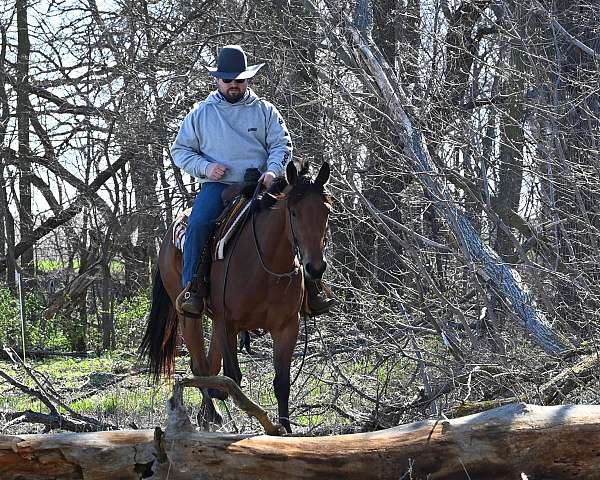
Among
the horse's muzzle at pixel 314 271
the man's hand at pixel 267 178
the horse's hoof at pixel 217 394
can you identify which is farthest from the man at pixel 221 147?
the horse's muzzle at pixel 314 271

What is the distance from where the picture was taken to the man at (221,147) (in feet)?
25.7

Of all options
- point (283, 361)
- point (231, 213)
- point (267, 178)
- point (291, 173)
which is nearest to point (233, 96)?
point (267, 178)

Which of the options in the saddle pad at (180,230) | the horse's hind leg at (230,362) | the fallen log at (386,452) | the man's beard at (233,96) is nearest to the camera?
the fallen log at (386,452)

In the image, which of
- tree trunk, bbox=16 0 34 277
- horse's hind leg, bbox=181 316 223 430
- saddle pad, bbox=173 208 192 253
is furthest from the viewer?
tree trunk, bbox=16 0 34 277

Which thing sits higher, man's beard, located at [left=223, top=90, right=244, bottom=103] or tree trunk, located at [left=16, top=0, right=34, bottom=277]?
tree trunk, located at [left=16, top=0, right=34, bottom=277]

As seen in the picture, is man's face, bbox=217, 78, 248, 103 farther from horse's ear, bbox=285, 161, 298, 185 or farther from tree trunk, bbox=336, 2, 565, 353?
tree trunk, bbox=336, 2, 565, 353

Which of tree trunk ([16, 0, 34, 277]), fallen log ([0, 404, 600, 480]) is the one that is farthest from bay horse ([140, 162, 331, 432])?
tree trunk ([16, 0, 34, 277])

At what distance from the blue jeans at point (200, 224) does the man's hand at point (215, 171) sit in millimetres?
195

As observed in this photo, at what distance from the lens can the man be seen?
7836 millimetres

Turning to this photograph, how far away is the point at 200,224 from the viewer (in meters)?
7.91

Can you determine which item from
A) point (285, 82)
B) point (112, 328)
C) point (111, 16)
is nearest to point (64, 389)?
point (285, 82)

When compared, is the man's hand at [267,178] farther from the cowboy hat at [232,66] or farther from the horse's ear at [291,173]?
the cowboy hat at [232,66]

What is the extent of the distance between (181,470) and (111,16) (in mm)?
12074

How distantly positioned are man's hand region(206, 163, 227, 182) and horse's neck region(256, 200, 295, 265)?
66cm
